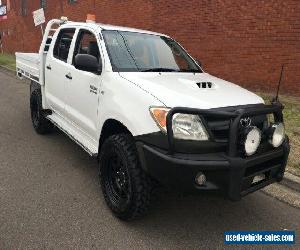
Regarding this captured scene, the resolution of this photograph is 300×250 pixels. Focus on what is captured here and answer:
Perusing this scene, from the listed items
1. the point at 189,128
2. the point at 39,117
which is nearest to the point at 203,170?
the point at 189,128

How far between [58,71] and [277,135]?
323cm

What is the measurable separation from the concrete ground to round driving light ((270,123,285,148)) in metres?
0.78

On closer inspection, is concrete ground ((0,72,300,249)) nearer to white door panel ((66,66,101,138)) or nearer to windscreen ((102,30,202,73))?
white door panel ((66,66,101,138))

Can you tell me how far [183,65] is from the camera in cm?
479

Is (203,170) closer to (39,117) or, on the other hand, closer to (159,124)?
(159,124)

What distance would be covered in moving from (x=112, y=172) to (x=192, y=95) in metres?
1.22

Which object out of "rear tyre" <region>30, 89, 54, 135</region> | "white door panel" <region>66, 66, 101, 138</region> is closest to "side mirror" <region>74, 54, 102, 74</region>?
"white door panel" <region>66, 66, 101, 138</region>

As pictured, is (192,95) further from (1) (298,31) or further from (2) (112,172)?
(1) (298,31)

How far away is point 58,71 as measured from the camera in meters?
5.27

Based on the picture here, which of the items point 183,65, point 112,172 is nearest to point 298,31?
point 183,65

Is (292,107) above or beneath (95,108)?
beneath

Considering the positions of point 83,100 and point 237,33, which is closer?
point 83,100

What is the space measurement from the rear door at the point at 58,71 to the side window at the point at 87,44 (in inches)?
9.9

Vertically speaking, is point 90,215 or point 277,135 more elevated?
point 277,135
